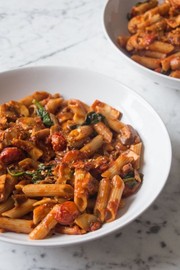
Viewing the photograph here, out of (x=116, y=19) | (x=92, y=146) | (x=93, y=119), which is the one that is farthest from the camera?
(x=116, y=19)

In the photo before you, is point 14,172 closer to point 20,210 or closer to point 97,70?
point 20,210

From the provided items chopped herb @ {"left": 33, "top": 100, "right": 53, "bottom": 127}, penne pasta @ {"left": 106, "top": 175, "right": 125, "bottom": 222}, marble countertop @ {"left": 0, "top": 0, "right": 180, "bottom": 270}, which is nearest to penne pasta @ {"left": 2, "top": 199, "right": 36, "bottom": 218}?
marble countertop @ {"left": 0, "top": 0, "right": 180, "bottom": 270}

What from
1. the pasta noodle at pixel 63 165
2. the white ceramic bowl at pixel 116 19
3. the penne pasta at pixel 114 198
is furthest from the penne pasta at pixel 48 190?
the white ceramic bowl at pixel 116 19

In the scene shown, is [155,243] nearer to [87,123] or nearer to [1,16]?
[87,123]

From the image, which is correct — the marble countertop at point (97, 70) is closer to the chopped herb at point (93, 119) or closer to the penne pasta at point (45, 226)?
the penne pasta at point (45, 226)

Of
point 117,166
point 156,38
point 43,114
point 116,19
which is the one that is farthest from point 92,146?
point 116,19

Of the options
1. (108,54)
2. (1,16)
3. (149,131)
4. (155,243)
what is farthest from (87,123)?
(1,16)

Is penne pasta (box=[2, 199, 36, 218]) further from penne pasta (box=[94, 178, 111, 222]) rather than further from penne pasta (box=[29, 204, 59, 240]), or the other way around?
penne pasta (box=[94, 178, 111, 222])

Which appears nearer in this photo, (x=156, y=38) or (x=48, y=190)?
(x=48, y=190)
